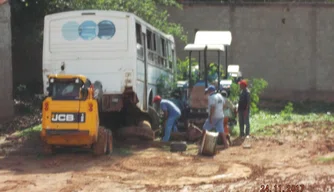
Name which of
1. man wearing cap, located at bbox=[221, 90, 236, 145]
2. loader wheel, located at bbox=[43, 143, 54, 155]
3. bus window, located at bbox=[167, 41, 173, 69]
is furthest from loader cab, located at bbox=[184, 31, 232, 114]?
loader wheel, located at bbox=[43, 143, 54, 155]

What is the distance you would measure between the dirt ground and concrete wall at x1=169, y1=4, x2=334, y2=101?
11.9 meters

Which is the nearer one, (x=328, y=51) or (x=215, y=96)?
(x=215, y=96)

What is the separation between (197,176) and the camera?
13586mm

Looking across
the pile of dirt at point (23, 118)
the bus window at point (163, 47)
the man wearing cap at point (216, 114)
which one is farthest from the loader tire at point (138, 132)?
the bus window at point (163, 47)

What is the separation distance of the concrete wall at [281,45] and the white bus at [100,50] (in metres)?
13.4

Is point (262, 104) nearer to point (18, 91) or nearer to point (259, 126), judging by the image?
point (259, 126)

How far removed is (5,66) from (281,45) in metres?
13.8

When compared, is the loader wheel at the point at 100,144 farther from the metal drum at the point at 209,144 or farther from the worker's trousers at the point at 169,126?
the worker's trousers at the point at 169,126

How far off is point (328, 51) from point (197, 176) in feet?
60.8

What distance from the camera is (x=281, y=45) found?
100ft

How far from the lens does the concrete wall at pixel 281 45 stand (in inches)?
1199

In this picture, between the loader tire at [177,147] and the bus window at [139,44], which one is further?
the bus window at [139,44]

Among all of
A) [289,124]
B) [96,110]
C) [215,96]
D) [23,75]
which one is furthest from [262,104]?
[96,110]

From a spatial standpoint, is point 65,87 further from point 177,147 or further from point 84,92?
point 177,147
